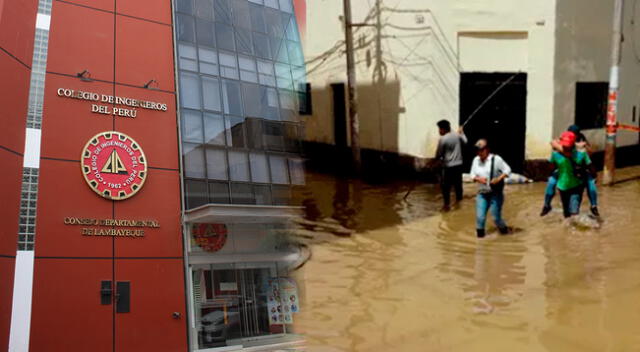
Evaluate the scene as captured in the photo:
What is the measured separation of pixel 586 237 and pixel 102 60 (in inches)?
253

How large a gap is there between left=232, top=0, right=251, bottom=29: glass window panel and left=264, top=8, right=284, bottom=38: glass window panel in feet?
0.20

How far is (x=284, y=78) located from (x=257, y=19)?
225mm

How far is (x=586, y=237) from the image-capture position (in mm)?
7406

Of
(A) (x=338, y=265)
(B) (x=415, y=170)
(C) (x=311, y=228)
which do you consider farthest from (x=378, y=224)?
Result: (B) (x=415, y=170)

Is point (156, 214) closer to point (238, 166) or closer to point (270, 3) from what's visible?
point (238, 166)

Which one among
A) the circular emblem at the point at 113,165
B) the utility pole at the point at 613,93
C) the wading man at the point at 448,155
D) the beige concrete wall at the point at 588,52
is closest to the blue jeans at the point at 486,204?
the wading man at the point at 448,155

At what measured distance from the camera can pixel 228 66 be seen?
90.0 inches

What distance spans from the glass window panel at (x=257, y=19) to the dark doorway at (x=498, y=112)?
864 cm

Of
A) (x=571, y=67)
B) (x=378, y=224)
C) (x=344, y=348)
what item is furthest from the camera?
(x=571, y=67)

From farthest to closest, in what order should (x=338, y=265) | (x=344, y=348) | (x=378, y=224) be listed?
(x=378, y=224) < (x=338, y=265) < (x=344, y=348)

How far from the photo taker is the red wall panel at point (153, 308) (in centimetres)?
201

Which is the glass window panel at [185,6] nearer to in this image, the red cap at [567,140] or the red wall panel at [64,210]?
the red wall panel at [64,210]

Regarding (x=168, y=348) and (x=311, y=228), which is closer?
(x=168, y=348)

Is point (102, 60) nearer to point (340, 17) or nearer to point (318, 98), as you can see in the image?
point (340, 17)
